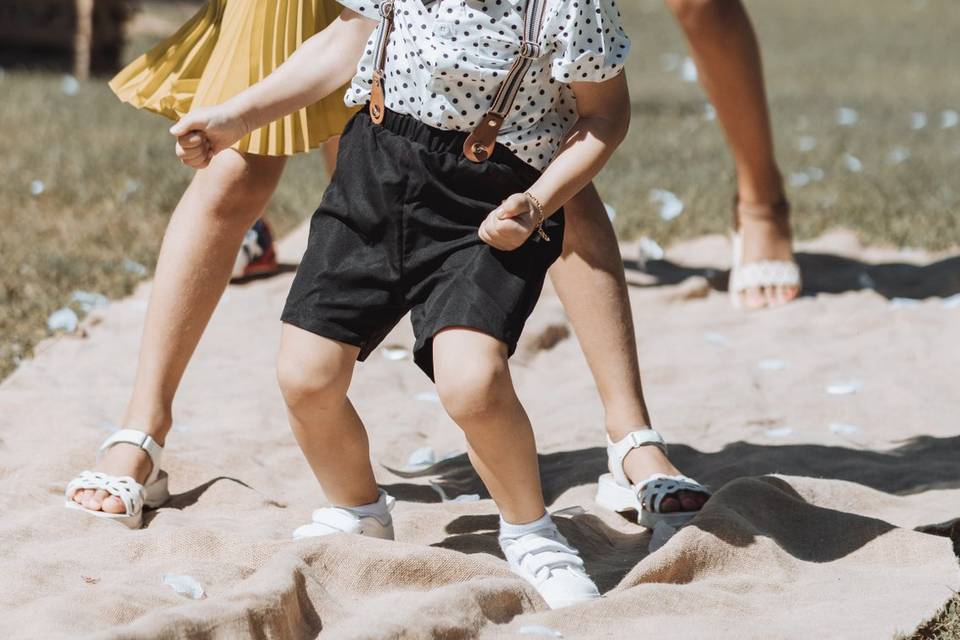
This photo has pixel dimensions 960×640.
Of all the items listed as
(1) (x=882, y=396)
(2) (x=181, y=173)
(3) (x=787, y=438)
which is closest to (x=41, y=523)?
(3) (x=787, y=438)

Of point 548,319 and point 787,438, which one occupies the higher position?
point 548,319

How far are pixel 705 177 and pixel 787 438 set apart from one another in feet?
10.1

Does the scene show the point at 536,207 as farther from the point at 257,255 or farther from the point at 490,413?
the point at 257,255

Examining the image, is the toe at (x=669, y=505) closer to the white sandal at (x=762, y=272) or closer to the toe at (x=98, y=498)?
the toe at (x=98, y=498)

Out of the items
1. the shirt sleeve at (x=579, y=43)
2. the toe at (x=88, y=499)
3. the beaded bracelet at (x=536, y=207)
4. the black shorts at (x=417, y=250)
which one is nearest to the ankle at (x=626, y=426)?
the black shorts at (x=417, y=250)

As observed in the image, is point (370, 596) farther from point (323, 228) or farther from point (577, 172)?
point (577, 172)

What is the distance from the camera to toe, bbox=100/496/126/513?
2641 millimetres

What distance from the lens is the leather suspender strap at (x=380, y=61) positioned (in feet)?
7.76

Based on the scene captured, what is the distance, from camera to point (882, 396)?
3596 mm

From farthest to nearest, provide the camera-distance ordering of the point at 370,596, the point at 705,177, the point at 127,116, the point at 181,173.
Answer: the point at 127,116, the point at 705,177, the point at 181,173, the point at 370,596

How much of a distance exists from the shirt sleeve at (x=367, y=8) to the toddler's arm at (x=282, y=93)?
57mm

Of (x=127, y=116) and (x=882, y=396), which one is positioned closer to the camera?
(x=882, y=396)

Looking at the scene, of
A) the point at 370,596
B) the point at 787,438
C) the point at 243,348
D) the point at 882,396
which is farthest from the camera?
the point at 243,348

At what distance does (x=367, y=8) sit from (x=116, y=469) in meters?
1.09
